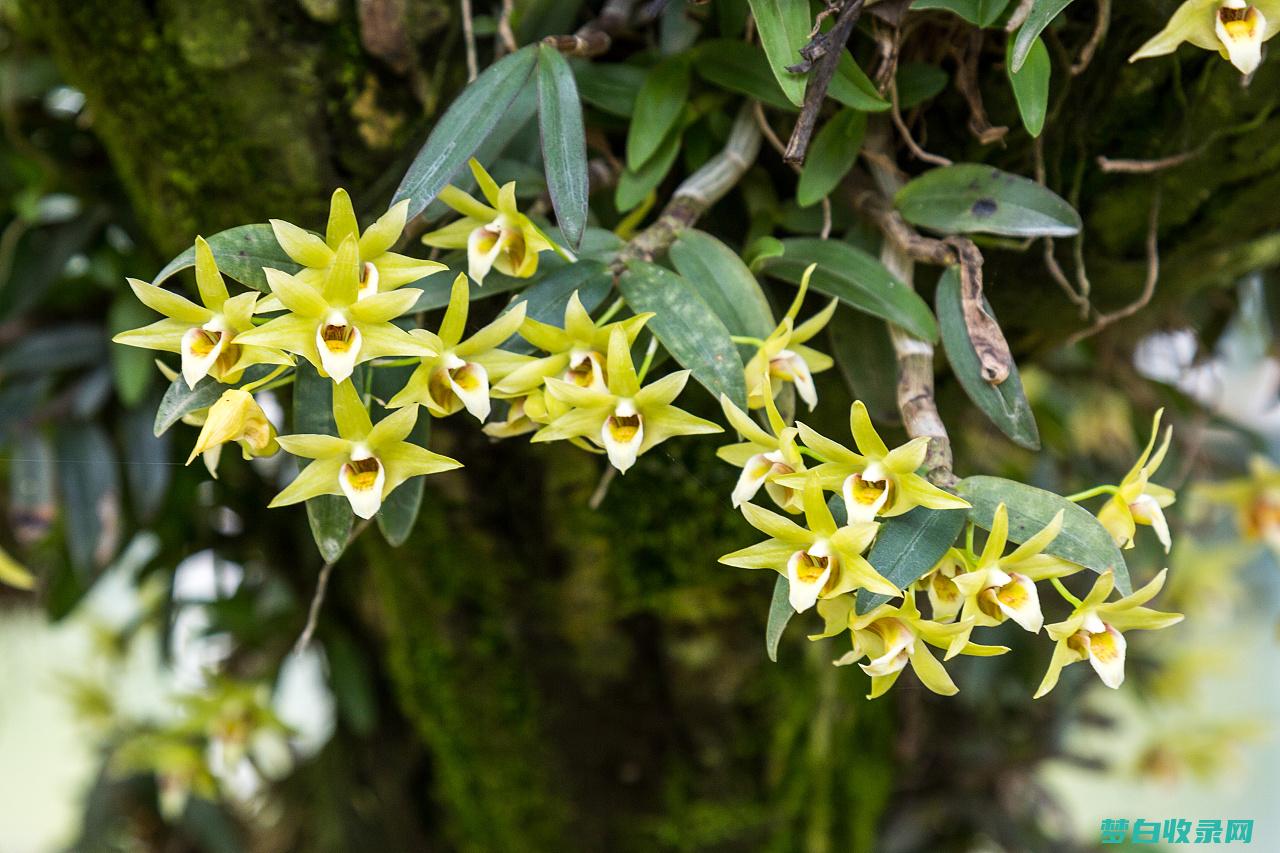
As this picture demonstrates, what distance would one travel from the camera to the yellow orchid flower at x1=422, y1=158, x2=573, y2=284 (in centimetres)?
53

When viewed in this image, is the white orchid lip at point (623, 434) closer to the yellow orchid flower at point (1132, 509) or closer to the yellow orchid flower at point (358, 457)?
the yellow orchid flower at point (358, 457)

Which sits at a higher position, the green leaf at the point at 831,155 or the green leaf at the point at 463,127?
the green leaf at the point at 463,127

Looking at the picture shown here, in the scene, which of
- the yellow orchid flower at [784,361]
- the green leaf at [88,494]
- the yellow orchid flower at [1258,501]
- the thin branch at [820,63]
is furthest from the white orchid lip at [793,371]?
the green leaf at [88,494]

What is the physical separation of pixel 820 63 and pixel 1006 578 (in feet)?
0.93

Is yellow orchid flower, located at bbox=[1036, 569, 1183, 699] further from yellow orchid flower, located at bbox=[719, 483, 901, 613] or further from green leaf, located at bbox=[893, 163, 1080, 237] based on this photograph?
green leaf, located at bbox=[893, 163, 1080, 237]

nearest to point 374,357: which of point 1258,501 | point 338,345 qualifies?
point 338,345

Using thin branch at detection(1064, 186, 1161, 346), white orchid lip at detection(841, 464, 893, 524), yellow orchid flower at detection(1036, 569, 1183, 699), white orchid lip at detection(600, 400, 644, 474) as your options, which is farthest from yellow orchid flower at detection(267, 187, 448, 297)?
thin branch at detection(1064, 186, 1161, 346)

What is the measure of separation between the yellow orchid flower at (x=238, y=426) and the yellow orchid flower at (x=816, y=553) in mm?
243

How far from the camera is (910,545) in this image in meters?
0.48

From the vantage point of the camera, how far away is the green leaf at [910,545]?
0.47 m

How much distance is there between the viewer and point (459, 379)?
503 mm

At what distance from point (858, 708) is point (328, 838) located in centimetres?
73

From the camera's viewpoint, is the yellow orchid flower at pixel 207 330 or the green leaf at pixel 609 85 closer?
the yellow orchid flower at pixel 207 330

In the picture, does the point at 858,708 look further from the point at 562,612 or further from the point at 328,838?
the point at 328,838
